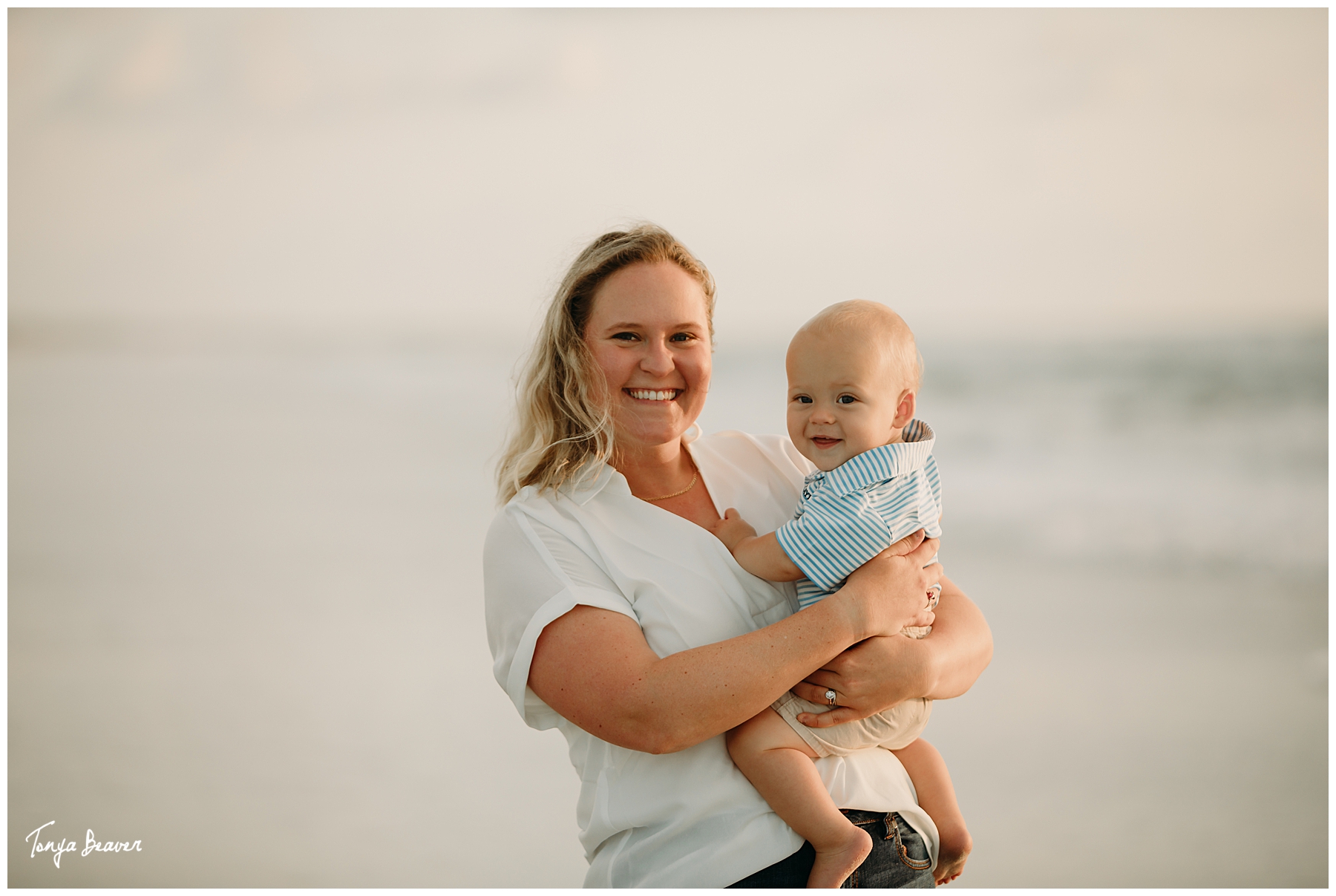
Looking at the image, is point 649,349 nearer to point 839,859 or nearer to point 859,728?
point 859,728

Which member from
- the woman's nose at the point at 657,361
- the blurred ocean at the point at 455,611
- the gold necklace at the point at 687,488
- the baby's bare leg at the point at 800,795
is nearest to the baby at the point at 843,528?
the baby's bare leg at the point at 800,795

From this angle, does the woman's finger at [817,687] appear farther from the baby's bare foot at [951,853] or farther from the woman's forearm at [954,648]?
the baby's bare foot at [951,853]

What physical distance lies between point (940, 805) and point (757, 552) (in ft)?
2.21

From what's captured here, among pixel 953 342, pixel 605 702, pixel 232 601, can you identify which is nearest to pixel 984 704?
pixel 605 702

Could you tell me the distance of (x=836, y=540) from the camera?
1801 mm

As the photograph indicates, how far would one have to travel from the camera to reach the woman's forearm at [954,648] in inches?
72.6

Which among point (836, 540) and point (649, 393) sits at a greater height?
point (649, 393)

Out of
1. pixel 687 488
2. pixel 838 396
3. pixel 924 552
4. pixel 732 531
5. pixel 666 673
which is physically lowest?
pixel 666 673

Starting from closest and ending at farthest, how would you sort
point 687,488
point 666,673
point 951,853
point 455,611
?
point 666,673 < point 951,853 < point 687,488 < point 455,611

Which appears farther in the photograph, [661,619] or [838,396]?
[838,396]

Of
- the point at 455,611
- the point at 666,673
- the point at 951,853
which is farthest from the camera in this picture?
the point at 455,611

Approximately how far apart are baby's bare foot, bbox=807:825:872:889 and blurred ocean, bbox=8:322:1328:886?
2.71 meters

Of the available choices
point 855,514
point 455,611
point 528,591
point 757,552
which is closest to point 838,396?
point 855,514

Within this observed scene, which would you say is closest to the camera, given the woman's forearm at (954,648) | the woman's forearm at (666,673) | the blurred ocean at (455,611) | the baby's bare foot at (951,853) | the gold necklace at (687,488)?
the woman's forearm at (666,673)
